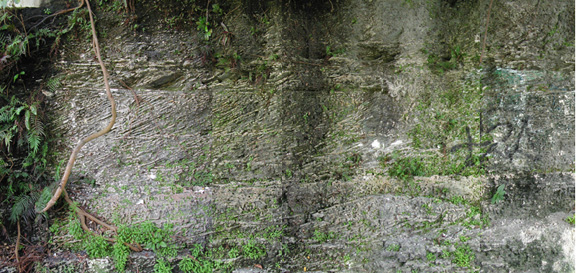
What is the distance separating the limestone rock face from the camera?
3.58m

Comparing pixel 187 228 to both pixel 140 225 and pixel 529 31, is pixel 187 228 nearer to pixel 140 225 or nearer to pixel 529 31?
pixel 140 225

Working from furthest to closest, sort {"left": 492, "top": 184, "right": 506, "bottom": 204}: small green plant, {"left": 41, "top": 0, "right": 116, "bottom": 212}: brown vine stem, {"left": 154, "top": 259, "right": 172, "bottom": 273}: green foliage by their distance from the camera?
{"left": 492, "top": 184, "right": 506, "bottom": 204}: small green plant, {"left": 154, "top": 259, "right": 172, "bottom": 273}: green foliage, {"left": 41, "top": 0, "right": 116, "bottom": 212}: brown vine stem

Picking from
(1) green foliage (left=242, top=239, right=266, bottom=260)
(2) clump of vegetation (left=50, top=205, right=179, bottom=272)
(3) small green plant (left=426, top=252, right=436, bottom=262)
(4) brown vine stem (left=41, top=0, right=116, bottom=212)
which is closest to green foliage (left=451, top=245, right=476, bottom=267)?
(3) small green plant (left=426, top=252, right=436, bottom=262)

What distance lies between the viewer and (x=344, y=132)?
3.65 meters

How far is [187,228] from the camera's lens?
3551 mm

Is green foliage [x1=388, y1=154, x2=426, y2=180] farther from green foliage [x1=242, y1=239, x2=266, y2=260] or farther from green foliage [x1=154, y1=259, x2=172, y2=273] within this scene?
green foliage [x1=154, y1=259, x2=172, y2=273]

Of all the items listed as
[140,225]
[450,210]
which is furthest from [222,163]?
[450,210]

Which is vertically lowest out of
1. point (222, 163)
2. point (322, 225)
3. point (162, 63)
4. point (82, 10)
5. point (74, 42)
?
point (322, 225)

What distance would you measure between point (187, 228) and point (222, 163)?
2.32 feet

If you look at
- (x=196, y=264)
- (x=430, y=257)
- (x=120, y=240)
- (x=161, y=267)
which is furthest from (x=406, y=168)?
(x=120, y=240)

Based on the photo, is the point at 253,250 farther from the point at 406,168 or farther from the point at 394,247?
the point at 406,168

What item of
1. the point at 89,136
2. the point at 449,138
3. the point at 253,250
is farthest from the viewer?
the point at 449,138

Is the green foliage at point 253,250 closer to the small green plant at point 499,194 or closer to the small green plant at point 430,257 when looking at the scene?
the small green plant at point 430,257

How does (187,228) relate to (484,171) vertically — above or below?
below
